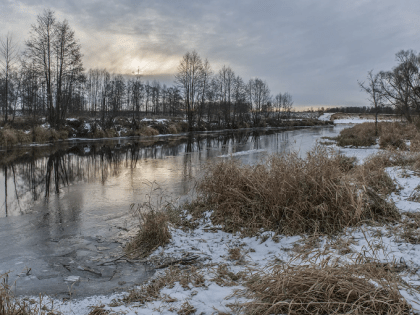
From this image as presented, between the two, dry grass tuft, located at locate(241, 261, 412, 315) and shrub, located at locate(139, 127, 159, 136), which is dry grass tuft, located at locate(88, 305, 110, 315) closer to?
dry grass tuft, located at locate(241, 261, 412, 315)

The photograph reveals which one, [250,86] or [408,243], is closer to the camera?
[408,243]

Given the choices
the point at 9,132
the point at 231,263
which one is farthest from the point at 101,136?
the point at 231,263

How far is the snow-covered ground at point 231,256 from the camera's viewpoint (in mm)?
2770

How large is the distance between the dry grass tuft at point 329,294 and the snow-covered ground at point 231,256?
0.21 metres

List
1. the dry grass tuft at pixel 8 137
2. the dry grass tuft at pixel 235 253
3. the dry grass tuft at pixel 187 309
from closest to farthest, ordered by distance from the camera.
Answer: the dry grass tuft at pixel 187 309, the dry grass tuft at pixel 235 253, the dry grass tuft at pixel 8 137

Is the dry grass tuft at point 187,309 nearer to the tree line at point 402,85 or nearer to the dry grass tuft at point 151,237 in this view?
the dry grass tuft at point 151,237

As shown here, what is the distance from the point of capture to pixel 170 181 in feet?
29.9

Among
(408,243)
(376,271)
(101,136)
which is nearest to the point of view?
(376,271)

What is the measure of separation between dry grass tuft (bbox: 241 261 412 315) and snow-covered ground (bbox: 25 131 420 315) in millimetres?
212

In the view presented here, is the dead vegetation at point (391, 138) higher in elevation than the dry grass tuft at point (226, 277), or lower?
higher

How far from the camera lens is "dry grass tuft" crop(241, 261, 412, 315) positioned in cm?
217

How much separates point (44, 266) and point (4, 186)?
6.17m

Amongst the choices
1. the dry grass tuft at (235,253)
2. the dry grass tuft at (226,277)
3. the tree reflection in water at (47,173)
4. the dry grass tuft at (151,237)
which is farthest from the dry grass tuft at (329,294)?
the tree reflection in water at (47,173)

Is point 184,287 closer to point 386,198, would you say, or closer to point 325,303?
point 325,303
